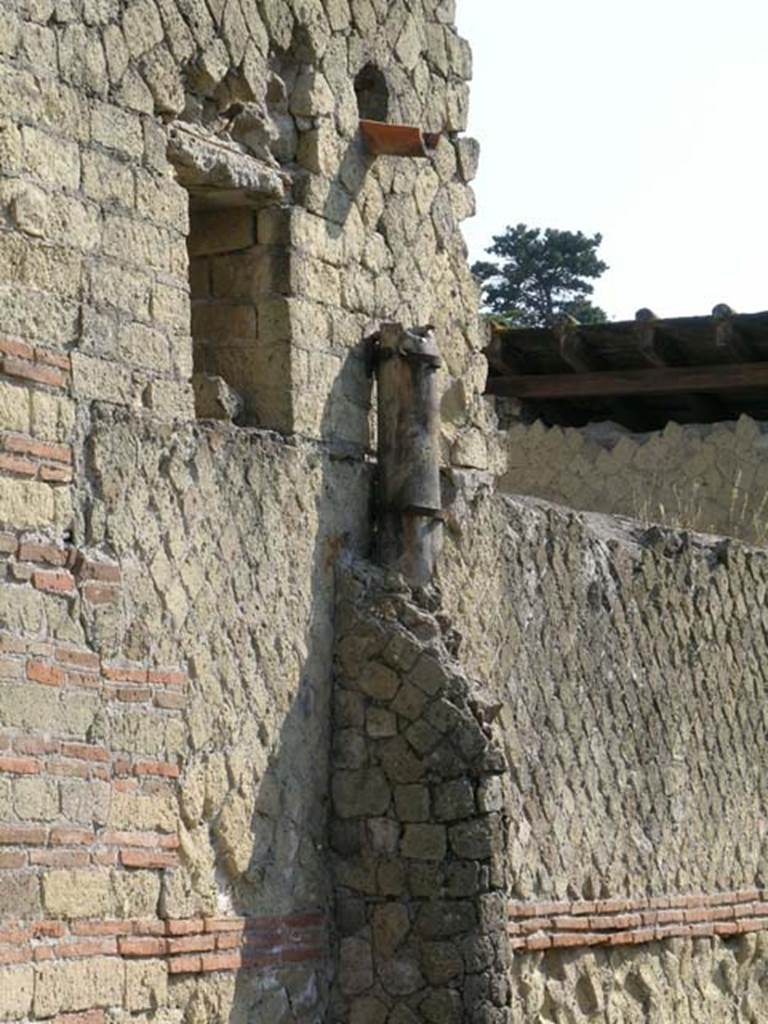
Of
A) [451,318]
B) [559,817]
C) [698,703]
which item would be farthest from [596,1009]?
[451,318]

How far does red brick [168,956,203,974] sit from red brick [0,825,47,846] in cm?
77

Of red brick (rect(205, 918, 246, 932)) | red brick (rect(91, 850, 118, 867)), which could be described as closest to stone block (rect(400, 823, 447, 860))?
red brick (rect(205, 918, 246, 932))

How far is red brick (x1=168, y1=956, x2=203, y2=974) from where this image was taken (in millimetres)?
8344

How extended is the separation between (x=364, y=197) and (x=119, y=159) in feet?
5.20

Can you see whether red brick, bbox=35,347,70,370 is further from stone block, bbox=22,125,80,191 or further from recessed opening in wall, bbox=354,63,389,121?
recessed opening in wall, bbox=354,63,389,121

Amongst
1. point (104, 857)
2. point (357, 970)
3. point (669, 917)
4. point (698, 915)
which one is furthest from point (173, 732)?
point (698, 915)

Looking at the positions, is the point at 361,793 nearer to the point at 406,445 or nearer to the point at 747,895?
the point at 406,445

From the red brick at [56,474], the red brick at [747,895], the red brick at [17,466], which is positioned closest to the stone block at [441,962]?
the red brick at [56,474]

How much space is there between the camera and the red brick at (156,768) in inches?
325

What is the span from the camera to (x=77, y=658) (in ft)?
26.3

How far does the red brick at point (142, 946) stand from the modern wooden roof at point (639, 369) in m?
7.09

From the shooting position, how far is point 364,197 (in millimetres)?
9820

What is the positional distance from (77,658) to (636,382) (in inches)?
298

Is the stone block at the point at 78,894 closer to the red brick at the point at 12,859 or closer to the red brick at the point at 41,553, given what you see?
the red brick at the point at 12,859
